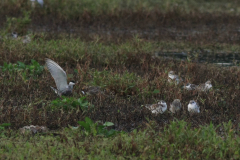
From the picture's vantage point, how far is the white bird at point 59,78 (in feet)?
19.9

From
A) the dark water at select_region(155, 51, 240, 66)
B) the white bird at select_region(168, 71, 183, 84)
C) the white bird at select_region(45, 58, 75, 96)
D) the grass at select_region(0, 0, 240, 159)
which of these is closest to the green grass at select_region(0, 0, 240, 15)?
the grass at select_region(0, 0, 240, 159)

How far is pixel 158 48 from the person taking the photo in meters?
10.7

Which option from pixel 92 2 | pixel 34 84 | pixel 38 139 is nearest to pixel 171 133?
pixel 38 139

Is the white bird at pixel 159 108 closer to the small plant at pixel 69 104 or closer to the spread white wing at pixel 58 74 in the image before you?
the small plant at pixel 69 104

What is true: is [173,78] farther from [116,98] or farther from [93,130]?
[93,130]

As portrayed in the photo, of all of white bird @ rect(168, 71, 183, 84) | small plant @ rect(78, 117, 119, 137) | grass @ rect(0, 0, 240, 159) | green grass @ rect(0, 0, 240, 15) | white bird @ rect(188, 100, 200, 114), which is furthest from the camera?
green grass @ rect(0, 0, 240, 15)

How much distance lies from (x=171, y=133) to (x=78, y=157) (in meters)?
0.96

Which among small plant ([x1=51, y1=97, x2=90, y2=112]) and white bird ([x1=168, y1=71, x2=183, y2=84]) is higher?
small plant ([x1=51, y1=97, x2=90, y2=112])

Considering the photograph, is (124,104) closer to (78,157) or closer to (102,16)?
(78,157)

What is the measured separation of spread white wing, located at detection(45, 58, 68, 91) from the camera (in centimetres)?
605

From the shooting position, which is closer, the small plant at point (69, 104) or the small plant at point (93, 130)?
the small plant at point (93, 130)

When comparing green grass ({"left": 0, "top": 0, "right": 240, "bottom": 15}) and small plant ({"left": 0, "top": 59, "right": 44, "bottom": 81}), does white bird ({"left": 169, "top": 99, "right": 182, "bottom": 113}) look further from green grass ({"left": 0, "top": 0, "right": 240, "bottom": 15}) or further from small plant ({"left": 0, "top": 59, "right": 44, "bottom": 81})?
green grass ({"left": 0, "top": 0, "right": 240, "bottom": 15})

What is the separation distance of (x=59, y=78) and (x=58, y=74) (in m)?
0.07

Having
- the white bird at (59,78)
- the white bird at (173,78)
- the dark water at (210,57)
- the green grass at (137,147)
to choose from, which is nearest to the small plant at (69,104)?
the white bird at (59,78)
